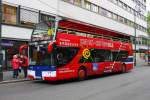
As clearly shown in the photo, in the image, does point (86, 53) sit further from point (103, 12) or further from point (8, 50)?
point (103, 12)

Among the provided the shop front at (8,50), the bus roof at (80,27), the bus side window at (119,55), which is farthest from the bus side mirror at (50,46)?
the shop front at (8,50)

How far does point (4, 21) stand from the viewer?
24828mm

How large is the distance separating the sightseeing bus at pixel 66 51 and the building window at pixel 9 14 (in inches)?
314

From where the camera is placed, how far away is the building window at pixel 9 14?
2494 centimetres

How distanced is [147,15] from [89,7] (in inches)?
1350

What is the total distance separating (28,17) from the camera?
27438mm

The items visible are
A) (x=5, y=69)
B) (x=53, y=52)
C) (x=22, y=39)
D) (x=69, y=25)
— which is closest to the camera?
(x=53, y=52)

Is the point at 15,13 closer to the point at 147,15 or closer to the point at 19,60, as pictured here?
the point at 19,60

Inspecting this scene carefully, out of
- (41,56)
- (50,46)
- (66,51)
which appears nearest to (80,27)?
(66,51)

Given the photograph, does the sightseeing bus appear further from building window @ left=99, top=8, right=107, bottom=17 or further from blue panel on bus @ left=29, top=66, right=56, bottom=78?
building window @ left=99, top=8, right=107, bottom=17

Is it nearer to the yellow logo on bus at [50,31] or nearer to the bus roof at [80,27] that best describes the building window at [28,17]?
the bus roof at [80,27]

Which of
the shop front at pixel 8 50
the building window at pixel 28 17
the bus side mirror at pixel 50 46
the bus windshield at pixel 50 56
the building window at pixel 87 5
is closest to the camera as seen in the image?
the bus side mirror at pixel 50 46

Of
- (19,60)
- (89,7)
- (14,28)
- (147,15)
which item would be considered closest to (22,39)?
(14,28)

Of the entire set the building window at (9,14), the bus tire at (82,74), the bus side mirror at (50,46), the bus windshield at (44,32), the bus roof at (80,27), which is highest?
the building window at (9,14)
